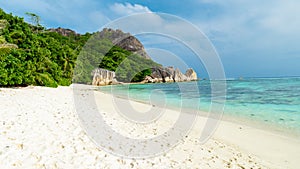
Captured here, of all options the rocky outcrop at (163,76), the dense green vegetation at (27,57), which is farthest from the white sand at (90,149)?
the rocky outcrop at (163,76)

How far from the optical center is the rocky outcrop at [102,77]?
44500 mm

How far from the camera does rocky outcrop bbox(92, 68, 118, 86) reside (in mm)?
44500

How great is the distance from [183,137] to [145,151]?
7.32ft

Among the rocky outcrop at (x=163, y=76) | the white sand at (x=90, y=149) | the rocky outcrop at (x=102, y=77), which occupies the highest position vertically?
the rocky outcrop at (x=163, y=76)

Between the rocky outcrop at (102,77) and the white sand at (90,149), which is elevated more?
the rocky outcrop at (102,77)

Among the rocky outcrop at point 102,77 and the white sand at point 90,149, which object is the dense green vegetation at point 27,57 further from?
the white sand at point 90,149

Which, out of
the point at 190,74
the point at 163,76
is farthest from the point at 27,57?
the point at 190,74

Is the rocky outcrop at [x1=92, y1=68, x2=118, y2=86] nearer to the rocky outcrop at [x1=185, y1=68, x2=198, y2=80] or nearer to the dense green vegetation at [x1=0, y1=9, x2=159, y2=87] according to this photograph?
the dense green vegetation at [x1=0, y1=9, x2=159, y2=87]

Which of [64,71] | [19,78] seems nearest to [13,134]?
[19,78]

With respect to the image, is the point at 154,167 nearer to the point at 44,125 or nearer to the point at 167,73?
the point at 44,125

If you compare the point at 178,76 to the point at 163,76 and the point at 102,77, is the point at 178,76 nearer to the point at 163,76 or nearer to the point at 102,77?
the point at 163,76

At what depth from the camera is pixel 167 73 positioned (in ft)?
221

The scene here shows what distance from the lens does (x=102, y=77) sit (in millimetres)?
45875

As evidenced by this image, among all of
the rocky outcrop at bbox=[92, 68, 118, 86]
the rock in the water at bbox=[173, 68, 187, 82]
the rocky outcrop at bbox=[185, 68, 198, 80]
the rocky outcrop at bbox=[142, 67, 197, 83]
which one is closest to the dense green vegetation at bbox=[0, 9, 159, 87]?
the rocky outcrop at bbox=[92, 68, 118, 86]
